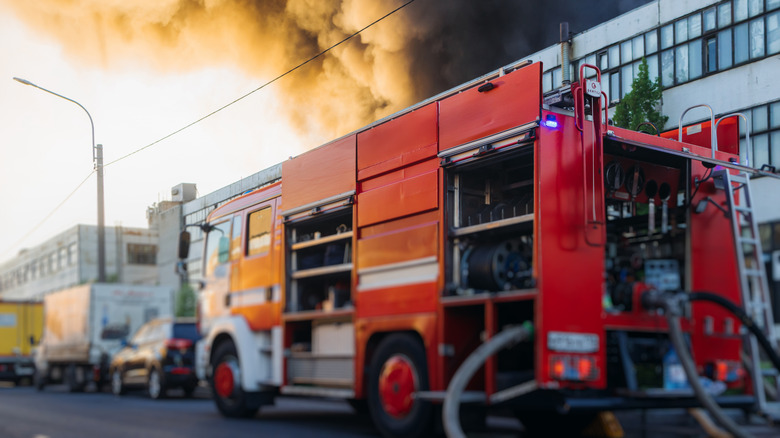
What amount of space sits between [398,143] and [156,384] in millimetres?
10895

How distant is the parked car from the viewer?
1706cm

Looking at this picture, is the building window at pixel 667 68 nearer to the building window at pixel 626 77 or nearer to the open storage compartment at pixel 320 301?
the building window at pixel 626 77

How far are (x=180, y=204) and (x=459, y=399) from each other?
861 cm

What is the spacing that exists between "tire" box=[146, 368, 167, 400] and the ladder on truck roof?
12594 millimetres

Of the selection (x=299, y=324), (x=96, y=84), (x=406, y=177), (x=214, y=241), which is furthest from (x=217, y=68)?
(x=406, y=177)

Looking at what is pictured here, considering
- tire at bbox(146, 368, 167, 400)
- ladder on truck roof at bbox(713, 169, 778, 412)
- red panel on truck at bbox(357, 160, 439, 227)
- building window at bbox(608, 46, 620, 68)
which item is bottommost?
tire at bbox(146, 368, 167, 400)

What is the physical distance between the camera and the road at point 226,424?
9023mm

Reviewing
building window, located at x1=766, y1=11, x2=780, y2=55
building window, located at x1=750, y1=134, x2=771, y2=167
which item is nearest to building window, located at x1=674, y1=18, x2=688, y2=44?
building window, located at x1=766, y1=11, x2=780, y2=55

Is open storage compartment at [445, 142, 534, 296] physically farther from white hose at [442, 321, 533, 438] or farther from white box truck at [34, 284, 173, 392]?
white box truck at [34, 284, 173, 392]

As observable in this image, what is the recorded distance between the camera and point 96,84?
47.4 ft

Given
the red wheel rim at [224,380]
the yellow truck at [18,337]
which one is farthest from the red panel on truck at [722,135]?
the yellow truck at [18,337]

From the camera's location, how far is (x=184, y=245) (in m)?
11.9

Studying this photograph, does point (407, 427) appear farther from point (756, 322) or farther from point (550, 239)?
point (756, 322)

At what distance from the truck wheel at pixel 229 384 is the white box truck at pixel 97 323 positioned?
11.8 m
